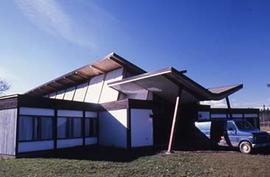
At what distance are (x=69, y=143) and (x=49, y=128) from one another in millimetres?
1992

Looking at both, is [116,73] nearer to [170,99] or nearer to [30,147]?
[170,99]

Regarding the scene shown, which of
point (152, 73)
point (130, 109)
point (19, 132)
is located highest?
point (152, 73)

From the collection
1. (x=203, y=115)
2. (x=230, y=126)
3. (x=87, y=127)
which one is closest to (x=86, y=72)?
(x=87, y=127)

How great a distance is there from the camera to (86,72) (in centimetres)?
2780

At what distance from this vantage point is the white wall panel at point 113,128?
20966 mm

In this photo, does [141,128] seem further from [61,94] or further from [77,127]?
[61,94]

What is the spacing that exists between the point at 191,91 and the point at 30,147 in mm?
11276

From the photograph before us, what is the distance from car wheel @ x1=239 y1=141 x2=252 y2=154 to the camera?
17547 mm

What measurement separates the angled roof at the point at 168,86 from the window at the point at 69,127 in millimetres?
4226

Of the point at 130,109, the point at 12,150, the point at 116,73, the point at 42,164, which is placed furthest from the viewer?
the point at 116,73

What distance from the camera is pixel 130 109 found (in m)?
20.7

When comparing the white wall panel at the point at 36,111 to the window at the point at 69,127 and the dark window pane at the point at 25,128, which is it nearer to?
the dark window pane at the point at 25,128

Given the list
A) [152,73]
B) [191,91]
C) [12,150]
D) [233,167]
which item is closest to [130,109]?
[152,73]

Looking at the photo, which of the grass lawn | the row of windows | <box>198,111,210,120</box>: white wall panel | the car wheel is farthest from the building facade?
the car wheel
